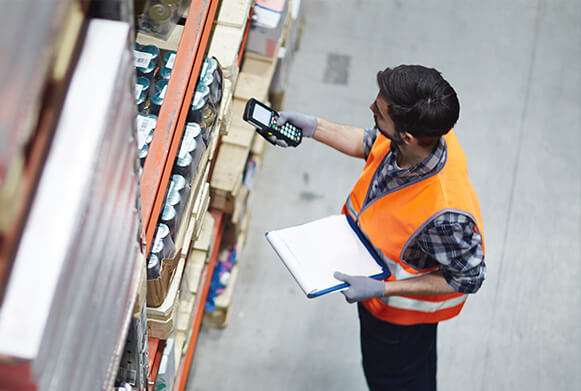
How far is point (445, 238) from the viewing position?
218cm

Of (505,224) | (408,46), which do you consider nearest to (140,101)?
(505,224)

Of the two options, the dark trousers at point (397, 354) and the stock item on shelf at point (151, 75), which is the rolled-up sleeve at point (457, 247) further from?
the stock item on shelf at point (151, 75)

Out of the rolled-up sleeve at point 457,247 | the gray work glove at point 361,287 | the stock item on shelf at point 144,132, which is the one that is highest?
the stock item on shelf at point 144,132

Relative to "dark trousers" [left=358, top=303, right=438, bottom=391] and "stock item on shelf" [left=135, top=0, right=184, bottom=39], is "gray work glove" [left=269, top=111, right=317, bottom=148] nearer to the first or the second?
"stock item on shelf" [left=135, top=0, right=184, bottom=39]

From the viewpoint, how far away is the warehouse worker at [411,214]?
2092 mm

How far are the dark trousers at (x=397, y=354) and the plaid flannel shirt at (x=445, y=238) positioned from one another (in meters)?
0.47

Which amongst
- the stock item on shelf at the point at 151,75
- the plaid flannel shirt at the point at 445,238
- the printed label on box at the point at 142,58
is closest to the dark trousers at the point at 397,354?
the plaid flannel shirt at the point at 445,238

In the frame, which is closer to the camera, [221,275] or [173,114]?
[173,114]

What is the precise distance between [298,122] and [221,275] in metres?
1.24

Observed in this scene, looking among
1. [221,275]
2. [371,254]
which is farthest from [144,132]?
[221,275]

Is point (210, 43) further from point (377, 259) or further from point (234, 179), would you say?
point (377, 259)

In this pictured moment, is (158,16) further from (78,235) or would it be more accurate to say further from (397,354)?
(397,354)

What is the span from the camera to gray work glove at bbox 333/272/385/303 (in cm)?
238

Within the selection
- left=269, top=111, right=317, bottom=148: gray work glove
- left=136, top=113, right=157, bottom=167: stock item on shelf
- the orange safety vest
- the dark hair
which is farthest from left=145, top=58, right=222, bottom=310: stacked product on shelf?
the dark hair
